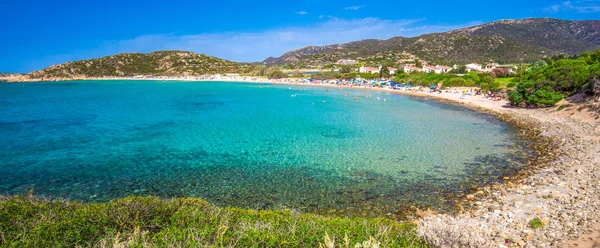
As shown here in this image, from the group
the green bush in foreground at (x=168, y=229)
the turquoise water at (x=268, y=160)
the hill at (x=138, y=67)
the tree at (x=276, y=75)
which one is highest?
the hill at (x=138, y=67)

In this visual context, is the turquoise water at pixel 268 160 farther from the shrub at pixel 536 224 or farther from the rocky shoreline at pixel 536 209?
the shrub at pixel 536 224

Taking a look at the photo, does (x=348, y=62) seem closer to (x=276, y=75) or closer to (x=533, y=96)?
(x=276, y=75)

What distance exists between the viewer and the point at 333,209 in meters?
11.0

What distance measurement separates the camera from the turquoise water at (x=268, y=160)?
40.1 ft

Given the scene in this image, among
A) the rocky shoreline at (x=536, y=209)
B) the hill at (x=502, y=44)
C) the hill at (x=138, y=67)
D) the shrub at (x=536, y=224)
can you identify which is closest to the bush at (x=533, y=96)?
the rocky shoreline at (x=536, y=209)

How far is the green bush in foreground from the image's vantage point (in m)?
4.97

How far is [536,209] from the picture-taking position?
31.4ft

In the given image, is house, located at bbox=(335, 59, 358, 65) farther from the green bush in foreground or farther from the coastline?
the green bush in foreground

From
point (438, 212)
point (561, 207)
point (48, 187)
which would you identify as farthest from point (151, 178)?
point (561, 207)

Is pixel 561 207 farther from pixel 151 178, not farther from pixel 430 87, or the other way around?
pixel 430 87

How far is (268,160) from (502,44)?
469 ft

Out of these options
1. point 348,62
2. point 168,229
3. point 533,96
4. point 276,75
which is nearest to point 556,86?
point 533,96

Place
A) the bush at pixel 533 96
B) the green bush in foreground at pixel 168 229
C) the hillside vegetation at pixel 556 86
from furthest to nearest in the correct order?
the bush at pixel 533 96 → the hillside vegetation at pixel 556 86 → the green bush in foreground at pixel 168 229

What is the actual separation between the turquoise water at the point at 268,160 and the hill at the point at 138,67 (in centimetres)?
11680
